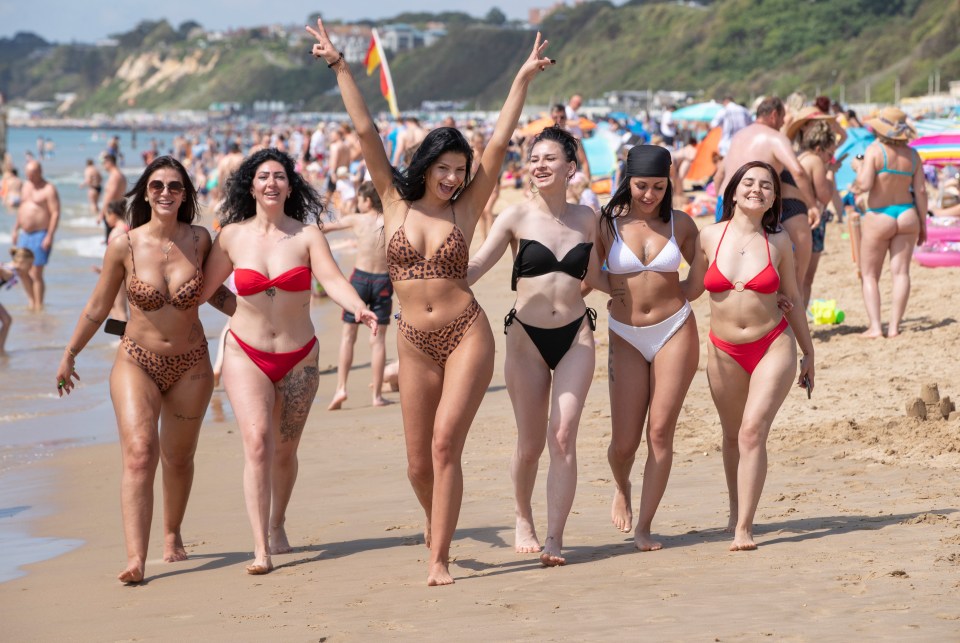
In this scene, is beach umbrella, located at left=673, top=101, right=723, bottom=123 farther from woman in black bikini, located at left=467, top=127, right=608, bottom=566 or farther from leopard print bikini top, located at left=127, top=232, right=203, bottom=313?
leopard print bikini top, located at left=127, top=232, right=203, bottom=313

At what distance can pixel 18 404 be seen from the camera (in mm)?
10617

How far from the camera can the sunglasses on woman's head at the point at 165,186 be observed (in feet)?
18.2

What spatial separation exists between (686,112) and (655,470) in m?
26.0

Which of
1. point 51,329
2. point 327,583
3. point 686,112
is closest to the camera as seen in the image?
point 327,583

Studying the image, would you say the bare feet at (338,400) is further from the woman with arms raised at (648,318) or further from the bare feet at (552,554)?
the bare feet at (552,554)

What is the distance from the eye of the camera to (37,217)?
51.2 ft

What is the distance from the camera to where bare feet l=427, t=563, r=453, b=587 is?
5031 mm

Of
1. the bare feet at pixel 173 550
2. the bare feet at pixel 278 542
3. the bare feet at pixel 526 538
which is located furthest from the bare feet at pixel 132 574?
the bare feet at pixel 526 538

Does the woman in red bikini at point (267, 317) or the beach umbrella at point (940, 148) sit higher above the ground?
the beach umbrella at point (940, 148)

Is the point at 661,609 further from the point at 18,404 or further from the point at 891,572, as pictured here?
the point at 18,404

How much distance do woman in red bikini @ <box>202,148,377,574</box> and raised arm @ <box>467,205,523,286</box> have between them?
0.50 metres

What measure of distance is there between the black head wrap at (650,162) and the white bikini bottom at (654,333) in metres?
0.58

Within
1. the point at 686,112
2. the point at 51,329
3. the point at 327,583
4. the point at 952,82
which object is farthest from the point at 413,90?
the point at 327,583

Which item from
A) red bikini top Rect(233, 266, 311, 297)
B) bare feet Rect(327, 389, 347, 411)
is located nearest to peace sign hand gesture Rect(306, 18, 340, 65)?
red bikini top Rect(233, 266, 311, 297)
